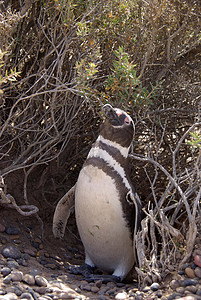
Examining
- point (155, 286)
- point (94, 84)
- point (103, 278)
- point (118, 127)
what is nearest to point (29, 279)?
point (103, 278)

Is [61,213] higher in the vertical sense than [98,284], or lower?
higher

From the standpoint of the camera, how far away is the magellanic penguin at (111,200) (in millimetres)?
2658

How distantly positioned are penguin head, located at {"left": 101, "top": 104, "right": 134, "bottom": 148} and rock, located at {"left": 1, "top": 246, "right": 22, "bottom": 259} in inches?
39.7

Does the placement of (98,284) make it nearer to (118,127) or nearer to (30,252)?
(30,252)

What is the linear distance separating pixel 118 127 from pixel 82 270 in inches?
41.6

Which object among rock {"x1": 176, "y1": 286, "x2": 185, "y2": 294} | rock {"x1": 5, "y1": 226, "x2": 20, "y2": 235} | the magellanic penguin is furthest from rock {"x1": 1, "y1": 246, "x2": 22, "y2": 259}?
rock {"x1": 176, "y1": 286, "x2": 185, "y2": 294}

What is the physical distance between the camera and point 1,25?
2594 millimetres

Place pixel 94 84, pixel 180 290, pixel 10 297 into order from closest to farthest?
Result: pixel 10 297 → pixel 180 290 → pixel 94 84

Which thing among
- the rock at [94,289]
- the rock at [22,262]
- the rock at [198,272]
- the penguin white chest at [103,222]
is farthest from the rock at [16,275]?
the rock at [198,272]

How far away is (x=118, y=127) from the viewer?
2.66 m

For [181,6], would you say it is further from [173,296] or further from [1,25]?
[173,296]

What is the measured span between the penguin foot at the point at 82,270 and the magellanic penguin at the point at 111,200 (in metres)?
0.10

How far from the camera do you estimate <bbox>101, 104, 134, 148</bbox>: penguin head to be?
2619mm

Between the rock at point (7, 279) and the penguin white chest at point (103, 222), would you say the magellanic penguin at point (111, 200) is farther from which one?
the rock at point (7, 279)
